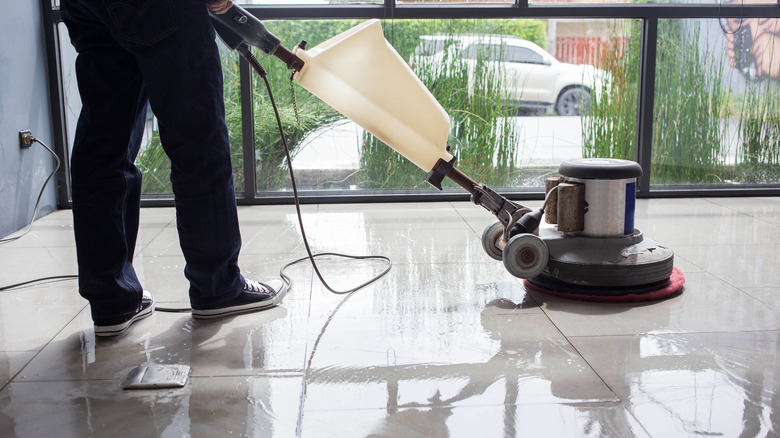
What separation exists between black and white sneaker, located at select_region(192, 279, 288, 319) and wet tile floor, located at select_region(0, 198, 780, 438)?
0.10 feet

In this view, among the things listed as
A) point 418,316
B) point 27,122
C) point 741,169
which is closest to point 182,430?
point 418,316

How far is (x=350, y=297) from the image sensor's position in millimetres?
2195

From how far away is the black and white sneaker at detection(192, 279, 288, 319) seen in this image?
6.61ft

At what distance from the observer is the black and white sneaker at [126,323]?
1.88m

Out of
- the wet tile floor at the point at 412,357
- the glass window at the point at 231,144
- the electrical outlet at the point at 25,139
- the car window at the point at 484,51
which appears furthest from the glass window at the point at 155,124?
the car window at the point at 484,51

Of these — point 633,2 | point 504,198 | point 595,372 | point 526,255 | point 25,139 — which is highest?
point 633,2

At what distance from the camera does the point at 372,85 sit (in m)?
1.94

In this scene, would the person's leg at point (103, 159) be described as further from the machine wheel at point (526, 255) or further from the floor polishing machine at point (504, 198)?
the machine wheel at point (526, 255)

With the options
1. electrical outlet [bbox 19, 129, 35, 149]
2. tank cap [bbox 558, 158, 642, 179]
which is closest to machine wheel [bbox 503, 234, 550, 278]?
tank cap [bbox 558, 158, 642, 179]

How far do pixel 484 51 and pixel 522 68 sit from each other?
8.1 inches

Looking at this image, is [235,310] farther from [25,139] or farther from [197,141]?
[25,139]

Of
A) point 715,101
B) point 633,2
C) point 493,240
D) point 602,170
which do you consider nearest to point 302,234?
point 493,240

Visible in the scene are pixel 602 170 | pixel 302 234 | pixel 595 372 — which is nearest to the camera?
pixel 595 372

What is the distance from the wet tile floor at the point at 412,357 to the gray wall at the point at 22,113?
0.57m
